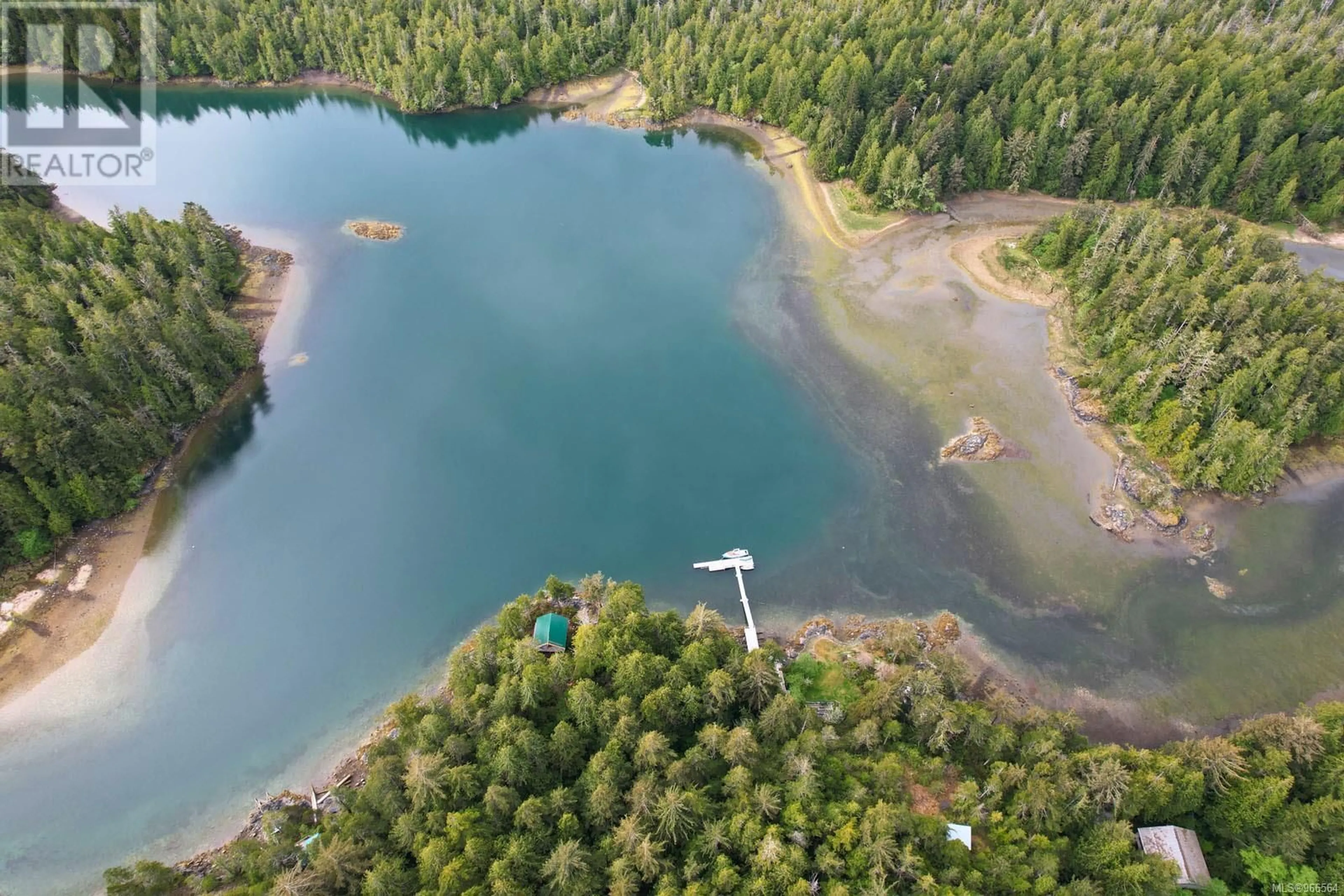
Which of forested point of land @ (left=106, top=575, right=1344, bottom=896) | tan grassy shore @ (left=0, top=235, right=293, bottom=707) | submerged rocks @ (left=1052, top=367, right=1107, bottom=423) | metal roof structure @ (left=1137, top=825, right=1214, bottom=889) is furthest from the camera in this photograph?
submerged rocks @ (left=1052, top=367, right=1107, bottom=423)

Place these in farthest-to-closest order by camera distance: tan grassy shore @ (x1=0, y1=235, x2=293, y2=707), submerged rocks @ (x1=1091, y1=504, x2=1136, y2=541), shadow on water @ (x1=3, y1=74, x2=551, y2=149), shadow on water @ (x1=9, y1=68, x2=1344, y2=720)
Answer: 1. shadow on water @ (x1=3, y1=74, x2=551, y2=149)
2. submerged rocks @ (x1=1091, y1=504, x2=1136, y2=541)
3. shadow on water @ (x1=9, y1=68, x2=1344, y2=720)
4. tan grassy shore @ (x1=0, y1=235, x2=293, y2=707)

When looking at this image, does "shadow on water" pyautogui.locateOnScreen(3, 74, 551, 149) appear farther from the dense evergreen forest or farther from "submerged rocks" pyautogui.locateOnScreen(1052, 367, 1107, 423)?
"submerged rocks" pyautogui.locateOnScreen(1052, 367, 1107, 423)

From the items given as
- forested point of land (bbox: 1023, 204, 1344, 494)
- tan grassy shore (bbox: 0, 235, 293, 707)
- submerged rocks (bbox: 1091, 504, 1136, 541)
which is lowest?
tan grassy shore (bbox: 0, 235, 293, 707)

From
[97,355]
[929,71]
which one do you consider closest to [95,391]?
[97,355]

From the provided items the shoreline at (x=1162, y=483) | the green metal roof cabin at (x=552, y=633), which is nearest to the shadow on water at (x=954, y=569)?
the shoreline at (x=1162, y=483)

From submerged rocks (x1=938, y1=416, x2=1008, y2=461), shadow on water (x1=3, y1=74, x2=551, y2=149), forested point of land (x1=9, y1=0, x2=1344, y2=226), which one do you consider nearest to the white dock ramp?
submerged rocks (x1=938, y1=416, x2=1008, y2=461)

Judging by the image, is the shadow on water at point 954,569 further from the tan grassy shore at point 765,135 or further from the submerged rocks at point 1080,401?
the tan grassy shore at point 765,135
